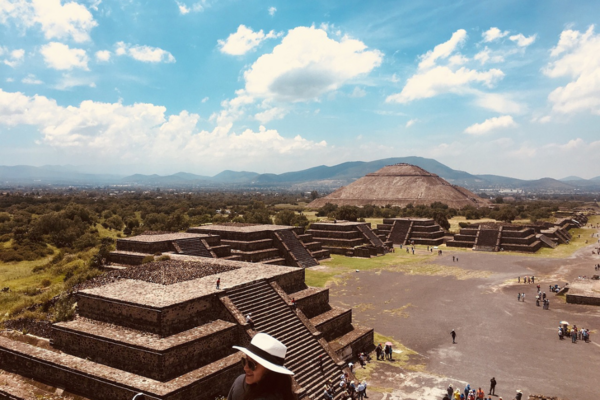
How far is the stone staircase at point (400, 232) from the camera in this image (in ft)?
194

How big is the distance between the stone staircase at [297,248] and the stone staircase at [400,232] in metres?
23.7

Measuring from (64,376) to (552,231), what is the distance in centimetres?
6977

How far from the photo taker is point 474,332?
2180cm

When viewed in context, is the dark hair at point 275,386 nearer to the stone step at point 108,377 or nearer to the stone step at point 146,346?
the stone step at point 108,377

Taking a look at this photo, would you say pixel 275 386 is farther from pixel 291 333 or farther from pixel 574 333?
pixel 574 333

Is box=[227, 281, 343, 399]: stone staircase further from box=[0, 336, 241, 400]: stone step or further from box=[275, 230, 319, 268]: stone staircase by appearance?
box=[275, 230, 319, 268]: stone staircase

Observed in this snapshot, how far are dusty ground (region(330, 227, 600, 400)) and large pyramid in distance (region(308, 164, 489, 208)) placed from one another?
8830cm

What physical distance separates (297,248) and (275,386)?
116ft

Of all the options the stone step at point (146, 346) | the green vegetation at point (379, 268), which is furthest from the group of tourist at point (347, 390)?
the green vegetation at point (379, 268)

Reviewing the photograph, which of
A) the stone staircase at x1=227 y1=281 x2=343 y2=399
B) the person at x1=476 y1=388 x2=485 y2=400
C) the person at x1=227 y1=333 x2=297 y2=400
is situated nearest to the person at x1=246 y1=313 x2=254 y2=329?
the stone staircase at x1=227 y1=281 x2=343 y2=399

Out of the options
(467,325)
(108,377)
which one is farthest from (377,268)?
(108,377)

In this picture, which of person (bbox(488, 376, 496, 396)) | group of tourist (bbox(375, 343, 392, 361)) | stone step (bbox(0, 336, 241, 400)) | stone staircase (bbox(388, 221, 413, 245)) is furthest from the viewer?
stone staircase (bbox(388, 221, 413, 245))

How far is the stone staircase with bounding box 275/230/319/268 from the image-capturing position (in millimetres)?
36844

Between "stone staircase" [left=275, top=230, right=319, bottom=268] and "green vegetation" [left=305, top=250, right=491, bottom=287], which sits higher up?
"stone staircase" [left=275, top=230, right=319, bottom=268]
